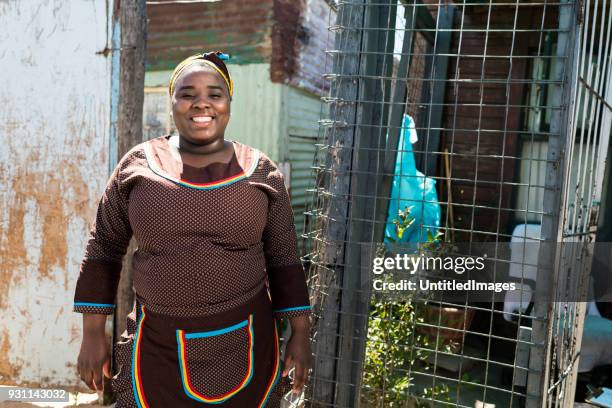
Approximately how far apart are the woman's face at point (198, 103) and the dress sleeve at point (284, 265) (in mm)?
297

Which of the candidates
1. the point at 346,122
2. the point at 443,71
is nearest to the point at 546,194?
the point at 346,122

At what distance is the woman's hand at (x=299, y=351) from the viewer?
220 centimetres

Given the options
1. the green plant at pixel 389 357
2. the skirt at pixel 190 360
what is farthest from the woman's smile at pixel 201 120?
the green plant at pixel 389 357

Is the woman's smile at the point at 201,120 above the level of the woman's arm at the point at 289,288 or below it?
above

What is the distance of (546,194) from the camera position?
7.78 ft

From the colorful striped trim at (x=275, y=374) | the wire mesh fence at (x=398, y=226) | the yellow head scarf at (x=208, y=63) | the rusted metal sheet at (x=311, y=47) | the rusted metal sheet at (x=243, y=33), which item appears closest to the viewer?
the yellow head scarf at (x=208, y=63)

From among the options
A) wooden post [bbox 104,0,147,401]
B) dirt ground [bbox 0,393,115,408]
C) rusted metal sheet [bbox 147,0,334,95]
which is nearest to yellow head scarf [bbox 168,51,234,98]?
wooden post [bbox 104,0,147,401]

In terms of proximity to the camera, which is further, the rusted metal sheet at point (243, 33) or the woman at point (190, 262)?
the rusted metal sheet at point (243, 33)

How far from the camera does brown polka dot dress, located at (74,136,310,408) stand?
1.92 meters

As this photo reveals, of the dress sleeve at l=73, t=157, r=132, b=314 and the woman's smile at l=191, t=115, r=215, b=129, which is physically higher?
the woman's smile at l=191, t=115, r=215, b=129

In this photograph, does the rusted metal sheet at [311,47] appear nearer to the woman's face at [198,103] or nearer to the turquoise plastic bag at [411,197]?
the turquoise plastic bag at [411,197]

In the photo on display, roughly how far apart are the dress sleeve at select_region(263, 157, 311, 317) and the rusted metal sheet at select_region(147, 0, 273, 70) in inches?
161

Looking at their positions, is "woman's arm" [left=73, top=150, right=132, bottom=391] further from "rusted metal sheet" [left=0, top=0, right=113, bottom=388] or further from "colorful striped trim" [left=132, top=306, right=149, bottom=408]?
"rusted metal sheet" [left=0, top=0, right=113, bottom=388]

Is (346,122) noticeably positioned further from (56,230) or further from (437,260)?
(56,230)
